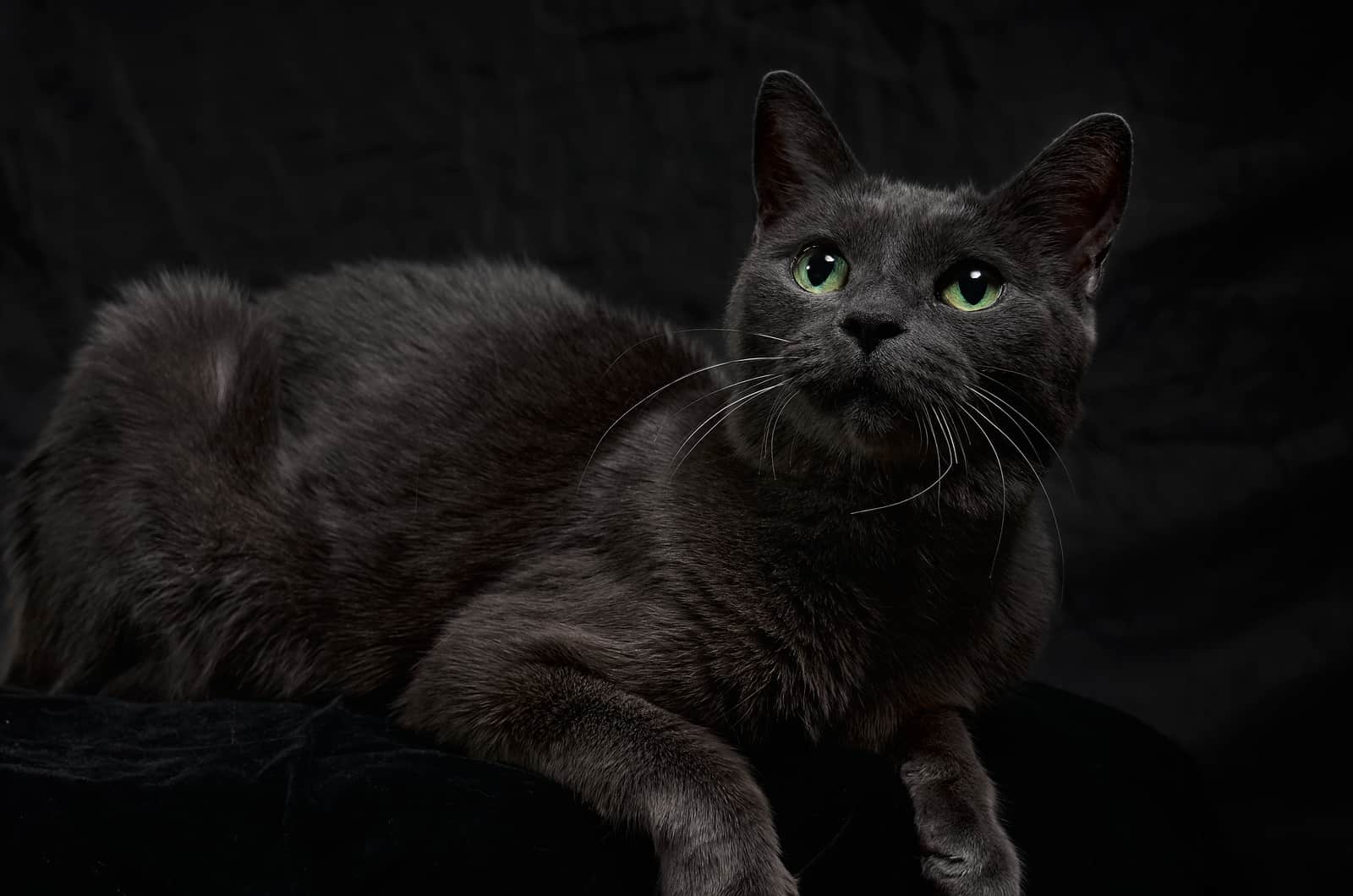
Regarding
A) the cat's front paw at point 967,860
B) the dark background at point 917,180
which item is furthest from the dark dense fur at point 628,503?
the dark background at point 917,180

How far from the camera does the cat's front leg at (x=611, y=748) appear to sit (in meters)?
1.27

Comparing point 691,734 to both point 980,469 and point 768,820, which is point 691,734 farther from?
point 980,469

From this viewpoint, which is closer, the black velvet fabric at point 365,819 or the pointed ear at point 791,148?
the black velvet fabric at point 365,819

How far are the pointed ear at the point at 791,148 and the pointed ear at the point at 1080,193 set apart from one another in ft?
0.68

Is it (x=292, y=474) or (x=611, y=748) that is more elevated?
(x=292, y=474)

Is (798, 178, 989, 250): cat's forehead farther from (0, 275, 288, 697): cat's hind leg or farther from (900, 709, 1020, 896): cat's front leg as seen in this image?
(0, 275, 288, 697): cat's hind leg

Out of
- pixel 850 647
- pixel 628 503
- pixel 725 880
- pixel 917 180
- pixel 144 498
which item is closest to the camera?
pixel 725 880

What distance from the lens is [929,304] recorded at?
1373 millimetres

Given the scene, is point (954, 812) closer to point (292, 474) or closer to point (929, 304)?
point (929, 304)

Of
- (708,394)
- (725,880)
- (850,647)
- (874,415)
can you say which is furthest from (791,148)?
(725,880)

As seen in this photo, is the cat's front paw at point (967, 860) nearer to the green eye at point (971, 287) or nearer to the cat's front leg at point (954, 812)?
the cat's front leg at point (954, 812)

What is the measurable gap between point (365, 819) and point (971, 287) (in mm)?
817

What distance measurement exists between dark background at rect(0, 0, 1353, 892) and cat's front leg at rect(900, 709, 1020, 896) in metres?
0.80

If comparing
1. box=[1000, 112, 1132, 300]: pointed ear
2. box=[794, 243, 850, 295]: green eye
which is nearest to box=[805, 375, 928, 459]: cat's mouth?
box=[794, 243, 850, 295]: green eye
